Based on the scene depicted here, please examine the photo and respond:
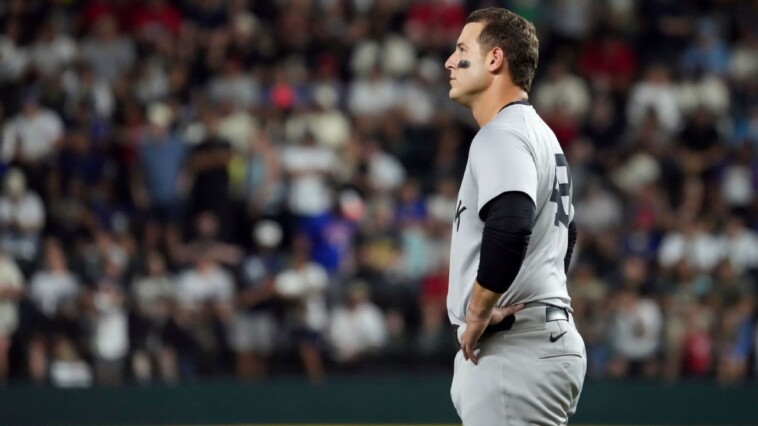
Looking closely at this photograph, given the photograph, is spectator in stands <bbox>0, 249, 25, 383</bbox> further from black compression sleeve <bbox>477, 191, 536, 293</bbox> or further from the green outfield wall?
black compression sleeve <bbox>477, 191, 536, 293</bbox>

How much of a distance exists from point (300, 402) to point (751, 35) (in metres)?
8.43

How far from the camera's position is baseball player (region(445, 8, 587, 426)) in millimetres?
3762

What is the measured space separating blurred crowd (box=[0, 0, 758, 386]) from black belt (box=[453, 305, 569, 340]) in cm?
759

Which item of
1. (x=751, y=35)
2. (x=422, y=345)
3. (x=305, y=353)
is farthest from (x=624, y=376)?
(x=751, y=35)

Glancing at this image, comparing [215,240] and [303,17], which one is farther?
[303,17]

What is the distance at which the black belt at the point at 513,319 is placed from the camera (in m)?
3.91

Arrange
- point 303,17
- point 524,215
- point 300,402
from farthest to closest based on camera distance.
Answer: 1. point 303,17
2. point 300,402
3. point 524,215

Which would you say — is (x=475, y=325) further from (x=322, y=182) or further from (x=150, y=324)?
(x=322, y=182)

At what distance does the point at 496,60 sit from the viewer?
398 cm

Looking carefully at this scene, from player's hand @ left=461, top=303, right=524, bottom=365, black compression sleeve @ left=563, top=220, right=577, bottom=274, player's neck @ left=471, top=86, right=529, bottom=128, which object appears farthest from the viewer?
black compression sleeve @ left=563, top=220, right=577, bottom=274

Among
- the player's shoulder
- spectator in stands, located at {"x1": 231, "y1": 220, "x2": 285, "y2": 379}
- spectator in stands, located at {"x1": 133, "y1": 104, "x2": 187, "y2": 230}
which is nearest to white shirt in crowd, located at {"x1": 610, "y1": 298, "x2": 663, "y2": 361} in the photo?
spectator in stands, located at {"x1": 231, "y1": 220, "x2": 285, "y2": 379}

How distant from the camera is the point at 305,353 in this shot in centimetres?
1139

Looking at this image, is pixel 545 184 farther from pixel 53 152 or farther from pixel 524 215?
pixel 53 152

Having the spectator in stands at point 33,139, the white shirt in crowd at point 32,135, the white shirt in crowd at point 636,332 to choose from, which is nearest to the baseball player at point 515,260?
the white shirt in crowd at point 636,332
